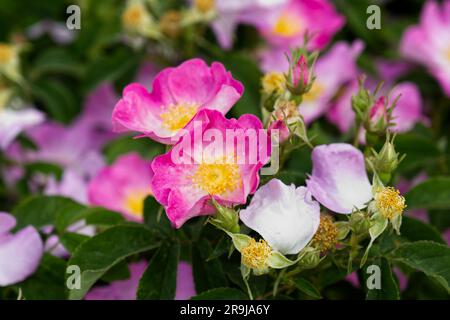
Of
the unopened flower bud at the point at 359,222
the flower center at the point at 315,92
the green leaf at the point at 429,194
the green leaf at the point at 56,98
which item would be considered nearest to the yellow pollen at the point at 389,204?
the unopened flower bud at the point at 359,222

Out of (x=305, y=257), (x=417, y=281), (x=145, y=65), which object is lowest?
(x=417, y=281)

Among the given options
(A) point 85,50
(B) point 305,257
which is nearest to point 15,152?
(A) point 85,50

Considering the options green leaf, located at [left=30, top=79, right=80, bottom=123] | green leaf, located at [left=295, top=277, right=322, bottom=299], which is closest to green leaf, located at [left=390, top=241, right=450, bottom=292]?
green leaf, located at [left=295, top=277, right=322, bottom=299]

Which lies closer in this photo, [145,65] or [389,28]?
[145,65]

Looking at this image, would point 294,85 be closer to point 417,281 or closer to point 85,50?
point 417,281

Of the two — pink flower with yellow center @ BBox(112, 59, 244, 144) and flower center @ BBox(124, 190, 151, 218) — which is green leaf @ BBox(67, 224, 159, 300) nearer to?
pink flower with yellow center @ BBox(112, 59, 244, 144)

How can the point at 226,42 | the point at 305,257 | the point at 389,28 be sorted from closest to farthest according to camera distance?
1. the point at 305,257
2. the point at 226,42
3. the point at 389,28
